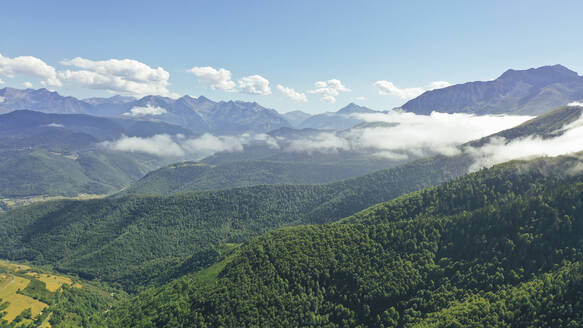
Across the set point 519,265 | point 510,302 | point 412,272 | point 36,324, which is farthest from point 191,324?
point 519,265

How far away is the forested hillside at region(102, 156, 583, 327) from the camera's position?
12262 cm

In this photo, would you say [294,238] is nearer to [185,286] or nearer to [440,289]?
[185,286]

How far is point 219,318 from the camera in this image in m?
141

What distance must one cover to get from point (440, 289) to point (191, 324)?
122343 mm

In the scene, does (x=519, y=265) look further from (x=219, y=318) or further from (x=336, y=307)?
(x=219, y=318)

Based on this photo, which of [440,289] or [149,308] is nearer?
[440,289]

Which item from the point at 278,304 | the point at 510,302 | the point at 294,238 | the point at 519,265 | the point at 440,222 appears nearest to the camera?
the point at 510,302

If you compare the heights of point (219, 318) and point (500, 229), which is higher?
point (500, 229)

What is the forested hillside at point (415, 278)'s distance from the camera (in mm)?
122625

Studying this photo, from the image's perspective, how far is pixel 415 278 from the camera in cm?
14988

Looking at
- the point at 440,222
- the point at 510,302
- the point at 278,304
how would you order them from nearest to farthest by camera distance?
the point at 510,302
the point at 278,304
the point at 440,222

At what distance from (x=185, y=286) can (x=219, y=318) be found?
53.1 meters

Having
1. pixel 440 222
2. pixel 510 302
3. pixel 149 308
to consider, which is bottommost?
pixel 149 308

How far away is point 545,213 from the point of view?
152m
